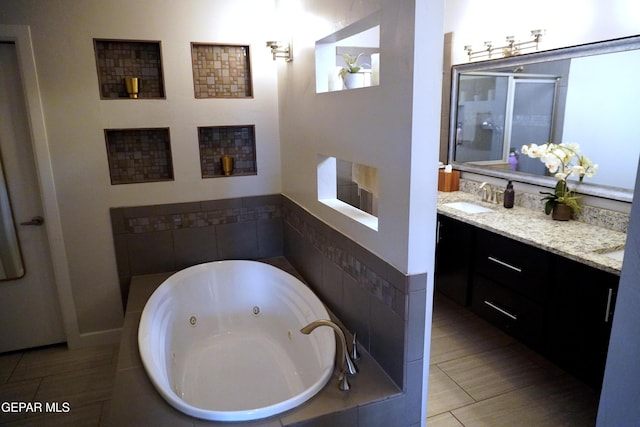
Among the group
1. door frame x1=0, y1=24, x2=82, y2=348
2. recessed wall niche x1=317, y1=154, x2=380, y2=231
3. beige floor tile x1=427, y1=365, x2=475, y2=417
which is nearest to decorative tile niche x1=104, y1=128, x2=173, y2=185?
door frame x1=0, y1=24, x2=82, y2=348

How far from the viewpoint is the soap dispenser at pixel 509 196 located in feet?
10.2

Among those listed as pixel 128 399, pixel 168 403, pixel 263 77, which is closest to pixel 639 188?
pixel 168 403

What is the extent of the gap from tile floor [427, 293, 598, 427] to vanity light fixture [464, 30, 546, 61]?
2.04 metres

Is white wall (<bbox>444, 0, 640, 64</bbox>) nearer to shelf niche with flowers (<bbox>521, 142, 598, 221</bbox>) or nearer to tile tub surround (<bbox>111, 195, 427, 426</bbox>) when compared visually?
shelf niche with flowers (<bbox>521, 142, 598, 221</bbox>)

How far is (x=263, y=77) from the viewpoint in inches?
124

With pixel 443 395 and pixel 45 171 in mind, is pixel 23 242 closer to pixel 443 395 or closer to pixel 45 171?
pixel 45 171

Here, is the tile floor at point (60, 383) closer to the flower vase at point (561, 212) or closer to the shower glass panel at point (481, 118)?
the flower vase at point (561, 212)

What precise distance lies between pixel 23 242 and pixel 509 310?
328cm

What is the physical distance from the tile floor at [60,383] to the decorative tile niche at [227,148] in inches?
59.7

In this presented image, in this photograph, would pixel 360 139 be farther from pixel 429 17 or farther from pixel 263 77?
pixel 263 77

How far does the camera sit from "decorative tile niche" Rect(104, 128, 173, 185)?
9.98 feet

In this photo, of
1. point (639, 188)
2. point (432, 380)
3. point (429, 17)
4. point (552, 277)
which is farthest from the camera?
point (432, 380)

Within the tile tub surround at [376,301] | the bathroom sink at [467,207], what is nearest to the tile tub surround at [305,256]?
the tile tub surround at [376,301]

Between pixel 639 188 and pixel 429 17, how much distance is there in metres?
1.17
